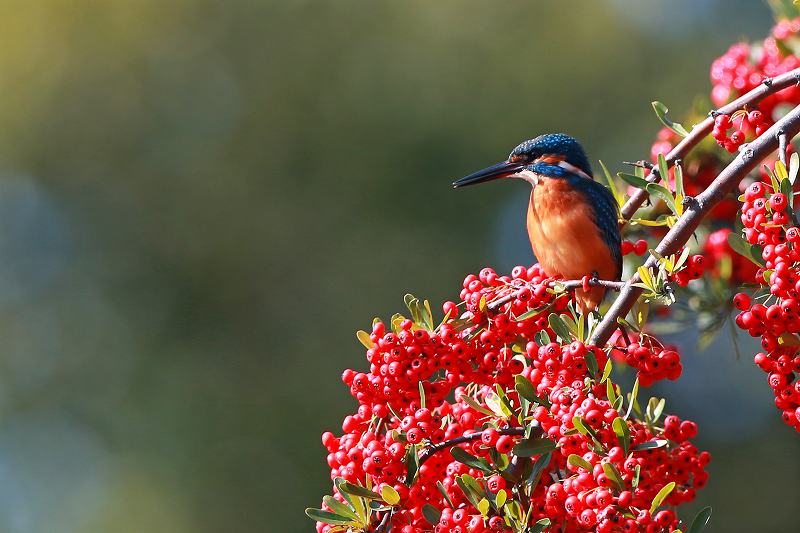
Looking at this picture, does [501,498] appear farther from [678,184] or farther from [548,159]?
[548,159]

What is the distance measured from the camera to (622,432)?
1434mm

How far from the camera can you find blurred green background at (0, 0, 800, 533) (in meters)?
7.53

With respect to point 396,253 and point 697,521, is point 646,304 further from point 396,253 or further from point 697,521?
point 396,253

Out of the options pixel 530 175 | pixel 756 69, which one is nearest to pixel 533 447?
pixel 530 175

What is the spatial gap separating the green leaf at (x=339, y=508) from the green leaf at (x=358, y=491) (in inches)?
1.2

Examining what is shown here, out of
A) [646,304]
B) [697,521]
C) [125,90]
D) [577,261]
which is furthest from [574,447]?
[125,90]

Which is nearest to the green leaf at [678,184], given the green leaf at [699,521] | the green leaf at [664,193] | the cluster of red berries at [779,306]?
the green leaf at [664,193]

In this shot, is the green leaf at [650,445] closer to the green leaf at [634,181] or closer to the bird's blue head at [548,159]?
the green leaf at [634,181]

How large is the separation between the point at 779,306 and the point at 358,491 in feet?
2.25

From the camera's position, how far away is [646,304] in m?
1.71

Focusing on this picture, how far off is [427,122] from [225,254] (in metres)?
1.98

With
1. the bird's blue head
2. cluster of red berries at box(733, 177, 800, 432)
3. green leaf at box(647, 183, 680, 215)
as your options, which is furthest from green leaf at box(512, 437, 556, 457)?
the bird's blue head

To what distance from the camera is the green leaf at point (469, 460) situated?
1.50 meters

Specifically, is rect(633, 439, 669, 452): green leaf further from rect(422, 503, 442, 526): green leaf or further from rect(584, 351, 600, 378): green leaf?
rect(422, 503, 442, 526): green leaf
